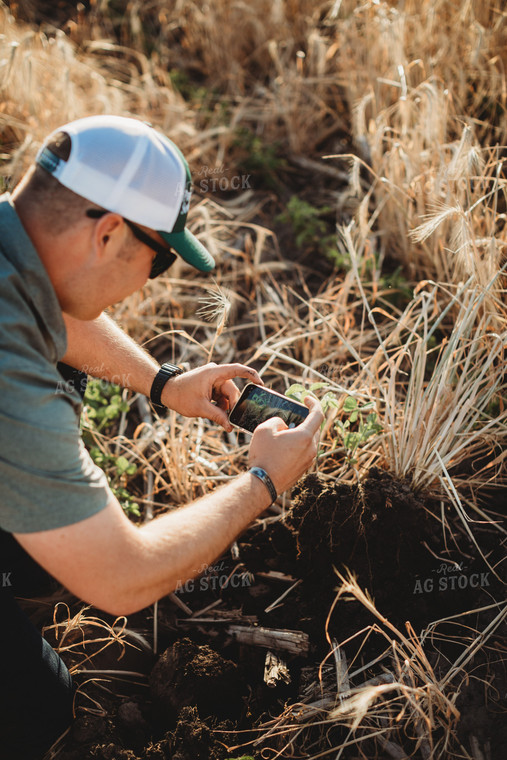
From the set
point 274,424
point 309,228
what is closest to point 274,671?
point 274,424

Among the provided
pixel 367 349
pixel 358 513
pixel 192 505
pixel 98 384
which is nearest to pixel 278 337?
pixel 367 349

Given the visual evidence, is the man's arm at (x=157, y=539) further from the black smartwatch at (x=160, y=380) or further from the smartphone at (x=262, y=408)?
the black smartwatch at (x=160, y=380)

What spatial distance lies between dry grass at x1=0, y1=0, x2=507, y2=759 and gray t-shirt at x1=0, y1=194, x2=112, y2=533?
2.84ft

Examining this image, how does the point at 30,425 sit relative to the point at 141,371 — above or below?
above

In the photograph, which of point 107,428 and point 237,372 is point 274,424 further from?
point 107,428

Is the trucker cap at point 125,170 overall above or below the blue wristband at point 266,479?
above

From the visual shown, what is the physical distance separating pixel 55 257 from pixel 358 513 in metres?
1.30

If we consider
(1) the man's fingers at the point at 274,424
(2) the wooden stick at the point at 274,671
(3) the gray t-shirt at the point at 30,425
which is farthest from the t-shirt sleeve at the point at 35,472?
(2) the wooden stick at the point at 274,671

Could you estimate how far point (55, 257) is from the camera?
1.39 metres

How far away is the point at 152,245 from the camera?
1528 mm

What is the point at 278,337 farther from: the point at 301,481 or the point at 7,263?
the point at 7,263

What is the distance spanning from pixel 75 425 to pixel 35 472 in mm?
152

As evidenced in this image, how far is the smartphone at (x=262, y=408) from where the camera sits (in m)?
1.85

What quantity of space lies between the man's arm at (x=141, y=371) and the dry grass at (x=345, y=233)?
0.68ft
